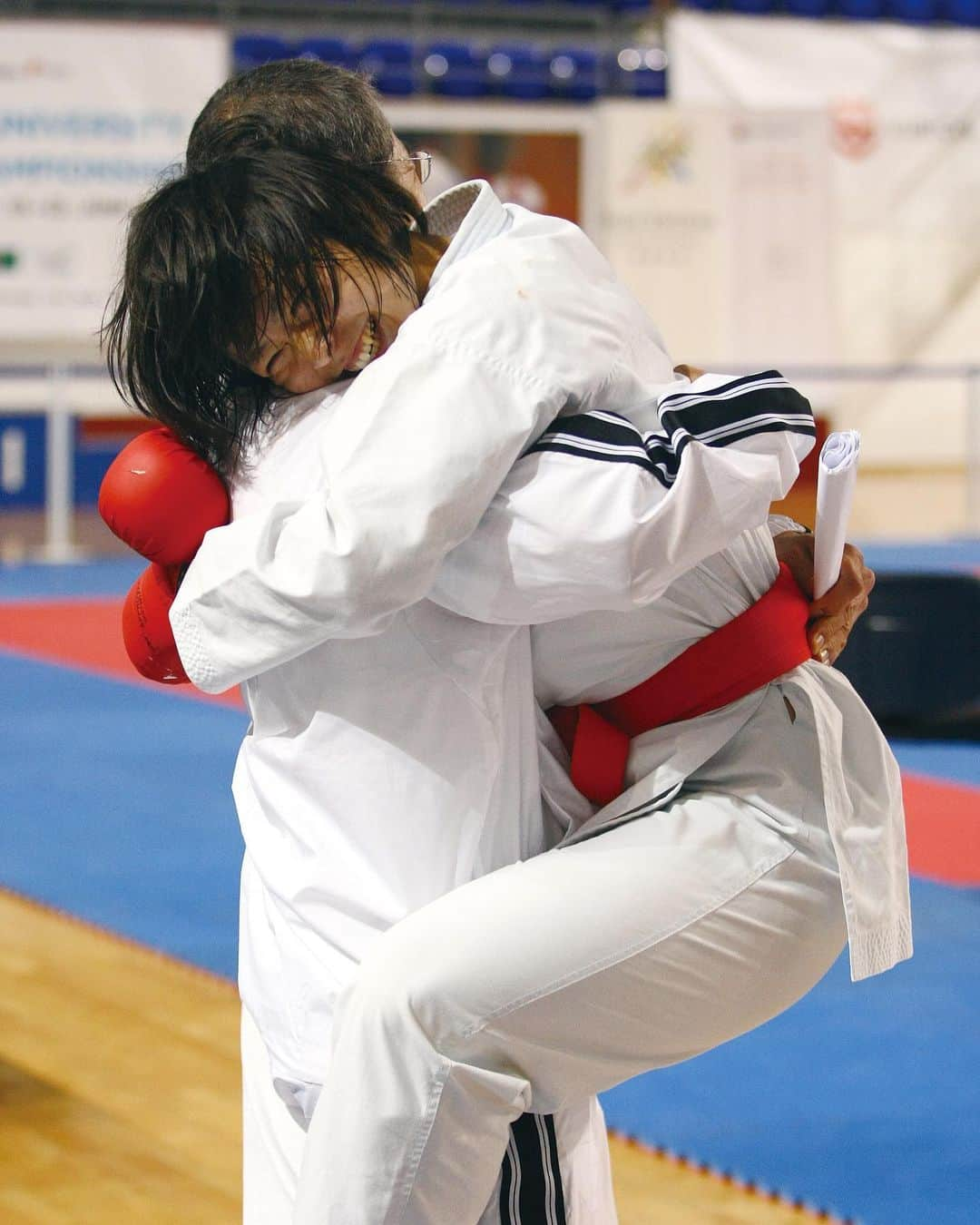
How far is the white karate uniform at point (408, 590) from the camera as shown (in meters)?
1.48

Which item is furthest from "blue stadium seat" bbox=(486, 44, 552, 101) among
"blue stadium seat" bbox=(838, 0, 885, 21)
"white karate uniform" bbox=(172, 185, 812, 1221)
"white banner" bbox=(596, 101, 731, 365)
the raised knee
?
the raised knee

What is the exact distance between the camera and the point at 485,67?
41.2 ft

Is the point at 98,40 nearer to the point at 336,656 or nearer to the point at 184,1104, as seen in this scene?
the point at 184,1104

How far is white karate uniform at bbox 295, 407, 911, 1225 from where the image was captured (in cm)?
150

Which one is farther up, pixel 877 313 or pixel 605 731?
pixel 605 731

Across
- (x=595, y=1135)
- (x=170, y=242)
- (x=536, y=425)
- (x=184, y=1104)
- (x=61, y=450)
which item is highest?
(x=170, y=242)

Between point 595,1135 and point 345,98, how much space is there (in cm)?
113

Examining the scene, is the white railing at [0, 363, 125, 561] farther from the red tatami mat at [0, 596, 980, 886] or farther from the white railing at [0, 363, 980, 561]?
the red tatami mat at [0, 596, 980, 886]

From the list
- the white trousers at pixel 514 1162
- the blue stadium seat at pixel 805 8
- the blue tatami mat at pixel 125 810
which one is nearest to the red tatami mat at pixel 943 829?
the blue tatami mat at pixel 125 810

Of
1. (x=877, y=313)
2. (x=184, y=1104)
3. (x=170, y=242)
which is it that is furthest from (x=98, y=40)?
(x=170, y=242)

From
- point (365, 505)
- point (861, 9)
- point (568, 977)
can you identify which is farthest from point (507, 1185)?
point (861, 9)

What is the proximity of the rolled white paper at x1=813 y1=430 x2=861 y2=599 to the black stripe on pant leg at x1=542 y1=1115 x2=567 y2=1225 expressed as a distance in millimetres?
580

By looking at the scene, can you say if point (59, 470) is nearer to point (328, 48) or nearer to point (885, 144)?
point (328, 48)

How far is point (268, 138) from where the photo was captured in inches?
66.4
